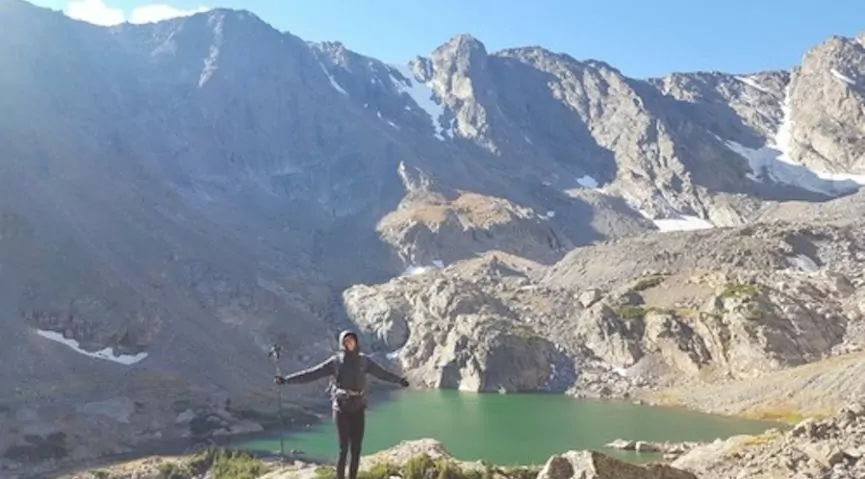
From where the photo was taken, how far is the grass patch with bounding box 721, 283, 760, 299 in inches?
4029

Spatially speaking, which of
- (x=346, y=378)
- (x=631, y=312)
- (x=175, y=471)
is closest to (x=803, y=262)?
(x=631, y=312)

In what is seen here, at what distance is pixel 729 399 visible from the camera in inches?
3356

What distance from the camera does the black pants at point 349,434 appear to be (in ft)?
43.6

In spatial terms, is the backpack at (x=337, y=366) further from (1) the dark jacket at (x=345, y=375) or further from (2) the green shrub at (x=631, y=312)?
(2) the green shrub at (x=631, y=312)

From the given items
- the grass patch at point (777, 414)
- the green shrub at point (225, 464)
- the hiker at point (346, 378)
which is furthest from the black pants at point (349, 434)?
the grass patch at point (777, 414)

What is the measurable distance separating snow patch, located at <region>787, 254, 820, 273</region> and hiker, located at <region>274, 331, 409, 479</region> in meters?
121

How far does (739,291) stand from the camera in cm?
10406

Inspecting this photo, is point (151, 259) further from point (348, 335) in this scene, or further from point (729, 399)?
point (348, 335)

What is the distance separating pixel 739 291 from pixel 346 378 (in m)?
99.5

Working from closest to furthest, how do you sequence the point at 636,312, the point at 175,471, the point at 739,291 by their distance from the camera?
the point at 175,471
the point at 739,291
the point at 636,312

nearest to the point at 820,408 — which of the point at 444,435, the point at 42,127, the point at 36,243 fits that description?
the point at 444,435

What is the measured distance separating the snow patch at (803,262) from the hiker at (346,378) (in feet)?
397

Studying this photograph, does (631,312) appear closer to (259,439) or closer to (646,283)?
(646,283)

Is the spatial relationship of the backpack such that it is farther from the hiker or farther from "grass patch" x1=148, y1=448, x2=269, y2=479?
"grass patch" x1=148, y1=448, x2=269, y2=479
